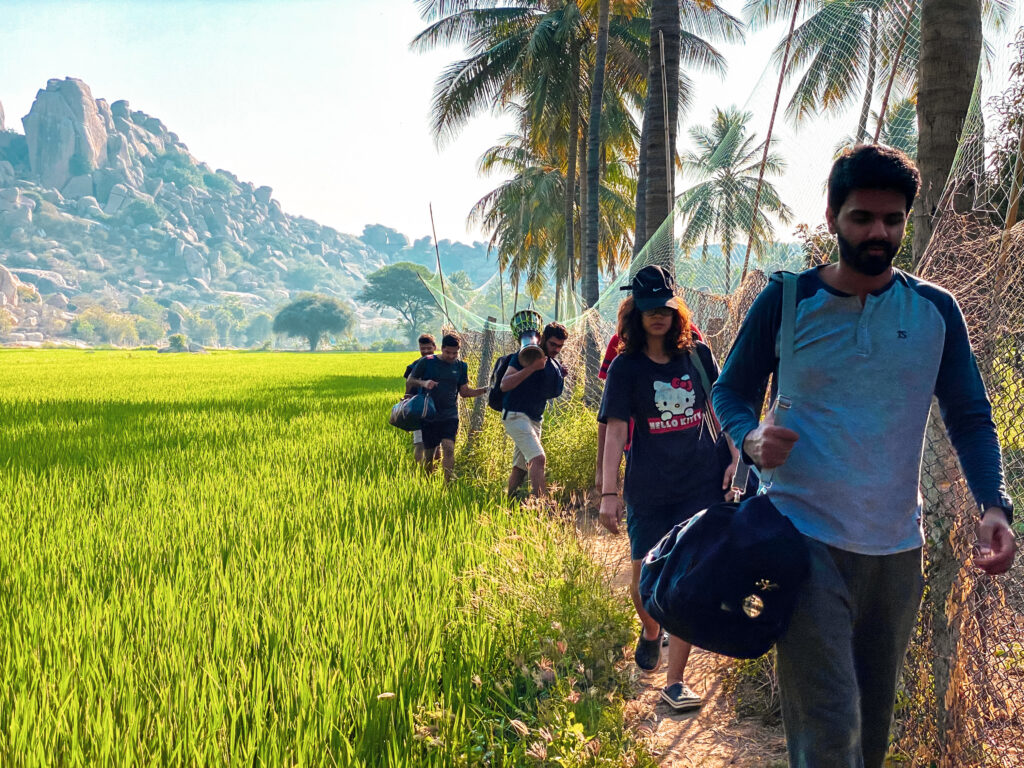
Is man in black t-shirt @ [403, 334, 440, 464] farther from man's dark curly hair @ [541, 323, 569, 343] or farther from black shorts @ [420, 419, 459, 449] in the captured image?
man's dark curly hair @ [541, 323, 569, 343]

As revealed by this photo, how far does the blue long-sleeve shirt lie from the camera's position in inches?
58.4

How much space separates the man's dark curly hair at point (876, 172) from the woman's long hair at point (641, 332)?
1285 mm

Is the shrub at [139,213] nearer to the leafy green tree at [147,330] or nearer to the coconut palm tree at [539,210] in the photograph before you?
the leafy green tree at [147,330]

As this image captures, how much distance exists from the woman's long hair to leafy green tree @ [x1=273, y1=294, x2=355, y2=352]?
119111 millimetres

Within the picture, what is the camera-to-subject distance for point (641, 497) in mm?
2838

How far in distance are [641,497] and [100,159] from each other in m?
218

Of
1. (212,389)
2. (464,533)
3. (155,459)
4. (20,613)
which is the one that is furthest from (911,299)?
(212,389)

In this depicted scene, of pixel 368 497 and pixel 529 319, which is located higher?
pixel 529 319

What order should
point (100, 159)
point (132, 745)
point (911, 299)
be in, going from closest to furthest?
point (911, 299), point (132, 745), point (100, 159)

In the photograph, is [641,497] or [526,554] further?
[526,554]

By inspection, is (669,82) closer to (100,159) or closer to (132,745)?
(132,745)

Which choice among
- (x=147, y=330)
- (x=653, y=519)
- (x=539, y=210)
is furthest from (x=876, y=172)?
(x=147, y=330)

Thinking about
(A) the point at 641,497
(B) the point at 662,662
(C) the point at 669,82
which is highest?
(C) the point at 669,82

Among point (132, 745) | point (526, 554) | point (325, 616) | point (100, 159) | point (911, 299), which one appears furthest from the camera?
point (100, 159)
